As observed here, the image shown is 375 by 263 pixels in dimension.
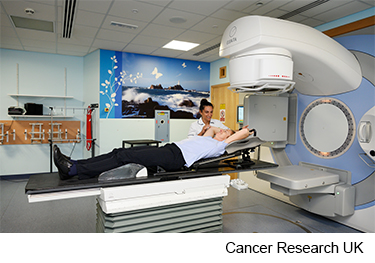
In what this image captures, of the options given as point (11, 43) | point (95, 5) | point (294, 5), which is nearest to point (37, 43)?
point (11, 43)

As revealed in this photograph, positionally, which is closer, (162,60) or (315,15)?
(315,15)

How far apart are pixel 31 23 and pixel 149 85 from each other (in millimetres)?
2245

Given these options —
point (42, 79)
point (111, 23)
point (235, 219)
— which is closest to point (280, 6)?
point (111, 23)

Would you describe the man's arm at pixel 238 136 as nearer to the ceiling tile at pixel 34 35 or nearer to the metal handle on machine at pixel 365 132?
the metal handle on machine at pixel 365 132

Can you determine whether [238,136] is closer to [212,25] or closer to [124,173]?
[124,173]

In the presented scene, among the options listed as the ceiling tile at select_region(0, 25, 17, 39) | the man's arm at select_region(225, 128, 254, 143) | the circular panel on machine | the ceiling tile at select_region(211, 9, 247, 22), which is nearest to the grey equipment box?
the circular panel on machine

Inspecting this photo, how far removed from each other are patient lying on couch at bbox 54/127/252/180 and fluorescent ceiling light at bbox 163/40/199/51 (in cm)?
242

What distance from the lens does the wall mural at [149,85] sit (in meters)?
4.94

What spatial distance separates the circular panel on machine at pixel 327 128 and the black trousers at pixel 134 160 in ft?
5.92

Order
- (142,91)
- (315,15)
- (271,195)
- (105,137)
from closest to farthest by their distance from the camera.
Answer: (315,15) → (271,195) → (105,137) → (142,91)

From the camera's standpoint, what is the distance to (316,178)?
273 centimetres

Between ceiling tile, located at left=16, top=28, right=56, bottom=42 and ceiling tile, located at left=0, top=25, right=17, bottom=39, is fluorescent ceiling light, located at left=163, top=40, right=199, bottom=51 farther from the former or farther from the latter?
ceiling tile, located at left=0, top=25, right=17, bottom=39

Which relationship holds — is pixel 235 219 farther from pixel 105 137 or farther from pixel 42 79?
pixel 42 79

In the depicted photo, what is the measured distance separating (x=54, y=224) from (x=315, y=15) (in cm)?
390
